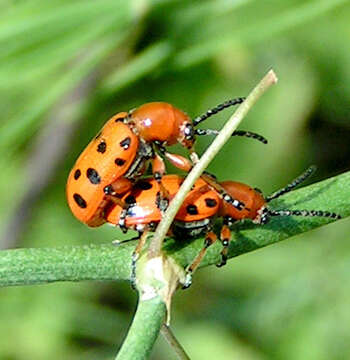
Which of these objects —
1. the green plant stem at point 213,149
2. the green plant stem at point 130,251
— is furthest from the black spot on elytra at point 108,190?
the green plant stem at point 213,149

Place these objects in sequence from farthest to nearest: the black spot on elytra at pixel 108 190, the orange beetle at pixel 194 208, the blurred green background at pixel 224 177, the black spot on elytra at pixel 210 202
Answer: the blurred green background at pixel 224 177 → the black spot on elytra at pixel 108 190 → the black spot on elytra at pixel 210 202 → the orange beetle at pixel 194 208

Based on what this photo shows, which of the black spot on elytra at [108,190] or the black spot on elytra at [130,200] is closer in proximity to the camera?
the black spot on elytra at [130,200]

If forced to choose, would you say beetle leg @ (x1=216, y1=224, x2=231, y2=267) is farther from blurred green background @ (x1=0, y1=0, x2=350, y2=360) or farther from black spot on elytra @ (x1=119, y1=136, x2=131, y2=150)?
blurred green background @ (x1=0, y1=0, x2=350, y2=360)

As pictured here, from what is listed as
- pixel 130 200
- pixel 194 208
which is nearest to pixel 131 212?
pixel 130 200

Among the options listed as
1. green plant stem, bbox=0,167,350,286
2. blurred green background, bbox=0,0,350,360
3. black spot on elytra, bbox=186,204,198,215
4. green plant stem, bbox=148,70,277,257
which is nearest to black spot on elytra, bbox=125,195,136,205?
black spot on elytra, bbox=186,204,198,215

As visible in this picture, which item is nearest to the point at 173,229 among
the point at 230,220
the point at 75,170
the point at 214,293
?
the point at 230,220

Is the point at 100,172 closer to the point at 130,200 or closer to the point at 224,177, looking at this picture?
the point at 130,200

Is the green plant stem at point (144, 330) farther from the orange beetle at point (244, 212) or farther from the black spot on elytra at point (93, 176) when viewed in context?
the black spot on elytra at point (93, 176)
